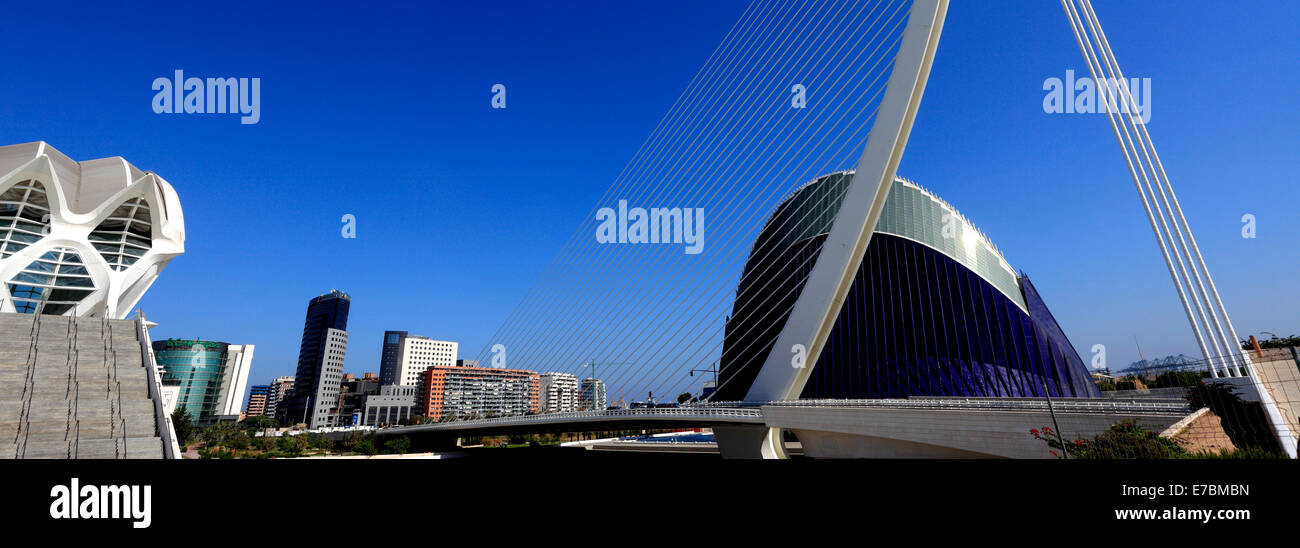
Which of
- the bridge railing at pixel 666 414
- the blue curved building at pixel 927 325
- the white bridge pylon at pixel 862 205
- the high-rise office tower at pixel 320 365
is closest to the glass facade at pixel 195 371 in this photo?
the high-rise office tower at pixel 320 365

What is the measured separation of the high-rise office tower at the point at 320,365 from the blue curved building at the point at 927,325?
288 ft

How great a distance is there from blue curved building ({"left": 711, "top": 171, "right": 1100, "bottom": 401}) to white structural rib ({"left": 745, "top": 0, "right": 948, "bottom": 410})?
7.92 m

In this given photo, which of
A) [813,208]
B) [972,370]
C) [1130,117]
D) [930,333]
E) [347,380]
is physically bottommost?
[347,380]

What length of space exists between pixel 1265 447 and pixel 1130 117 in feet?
22.4

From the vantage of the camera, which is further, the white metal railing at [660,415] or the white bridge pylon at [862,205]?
the white metal railing at [660,415]

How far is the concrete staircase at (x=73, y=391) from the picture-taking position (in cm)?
1046

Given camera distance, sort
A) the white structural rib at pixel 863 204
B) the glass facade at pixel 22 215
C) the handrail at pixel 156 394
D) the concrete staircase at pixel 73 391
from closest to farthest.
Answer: the concrete staircase at pixel 73 391 → the handrail at pixel 156 394 → the white structural rib at pixel 863 204 → the glass facade at pixel 22 215

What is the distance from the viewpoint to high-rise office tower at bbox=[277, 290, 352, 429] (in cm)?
9438

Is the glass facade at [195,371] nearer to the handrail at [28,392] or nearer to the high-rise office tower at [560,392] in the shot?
the high-rise office tower at [560,392]

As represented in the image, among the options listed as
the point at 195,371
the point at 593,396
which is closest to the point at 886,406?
the point at 593,396

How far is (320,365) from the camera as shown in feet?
348
